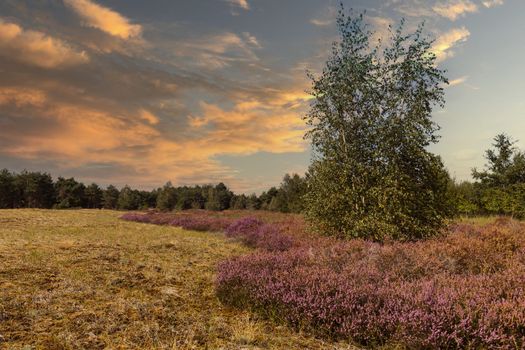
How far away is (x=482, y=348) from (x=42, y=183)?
308 ft

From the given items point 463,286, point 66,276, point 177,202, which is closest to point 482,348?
point 463,286

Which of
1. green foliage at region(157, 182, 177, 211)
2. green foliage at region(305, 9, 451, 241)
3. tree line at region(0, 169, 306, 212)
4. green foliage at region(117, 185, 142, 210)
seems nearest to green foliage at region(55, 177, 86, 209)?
tree line at region(0, 169, 306, 212)

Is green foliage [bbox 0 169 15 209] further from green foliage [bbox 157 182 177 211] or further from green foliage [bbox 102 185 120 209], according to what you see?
green foliage [bbox 157 182 177 211]

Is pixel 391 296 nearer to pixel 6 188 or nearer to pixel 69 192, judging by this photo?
pixel 6 188

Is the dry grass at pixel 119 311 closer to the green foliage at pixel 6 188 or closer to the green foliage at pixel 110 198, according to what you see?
the green foliage at pixel 6 188

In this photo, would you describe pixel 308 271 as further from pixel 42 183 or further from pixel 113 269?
pixel 42 183

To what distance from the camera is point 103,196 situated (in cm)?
9538

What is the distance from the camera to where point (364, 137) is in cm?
1273

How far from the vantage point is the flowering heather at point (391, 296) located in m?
4.10

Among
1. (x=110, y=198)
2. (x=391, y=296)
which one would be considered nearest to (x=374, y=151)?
(x=391, y=296)

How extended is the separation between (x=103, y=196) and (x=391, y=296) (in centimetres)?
10160

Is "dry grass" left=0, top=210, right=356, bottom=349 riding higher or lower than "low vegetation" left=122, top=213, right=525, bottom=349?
lower

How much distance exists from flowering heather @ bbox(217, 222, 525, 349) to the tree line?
50.1 m

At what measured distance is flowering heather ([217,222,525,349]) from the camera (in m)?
4.10
